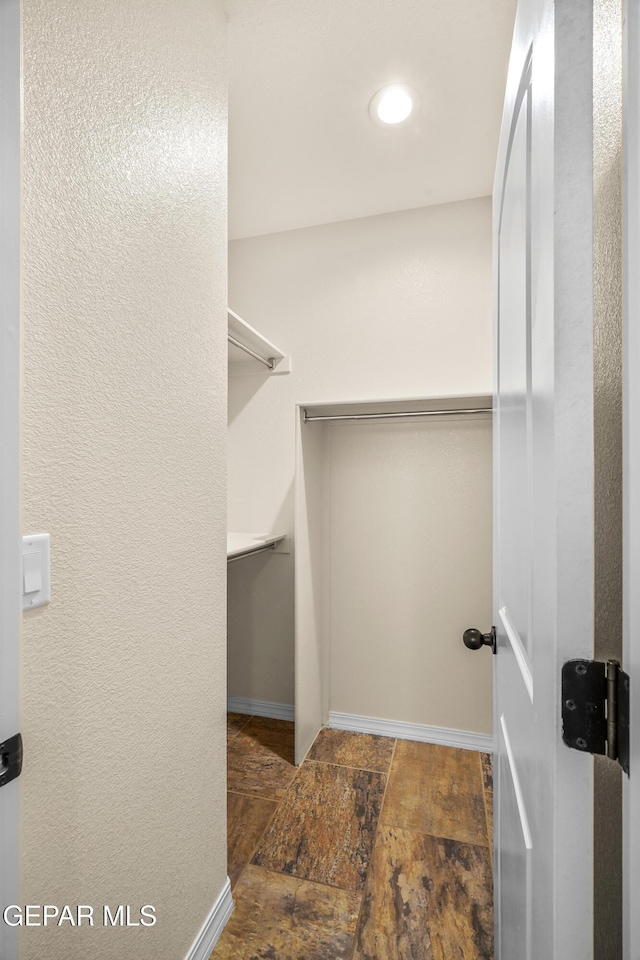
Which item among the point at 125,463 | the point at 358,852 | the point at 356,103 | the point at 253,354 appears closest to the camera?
the point at 125,463

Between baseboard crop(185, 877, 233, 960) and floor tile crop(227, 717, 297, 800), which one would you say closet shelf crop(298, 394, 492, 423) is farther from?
baseboard crop(185, 877, 233, 960)

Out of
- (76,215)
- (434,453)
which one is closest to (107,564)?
(76,215)

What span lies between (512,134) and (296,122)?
1283 millimetres

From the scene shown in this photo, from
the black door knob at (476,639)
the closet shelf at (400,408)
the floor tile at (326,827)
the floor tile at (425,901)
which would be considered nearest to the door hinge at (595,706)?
the black door knob at (476,639)

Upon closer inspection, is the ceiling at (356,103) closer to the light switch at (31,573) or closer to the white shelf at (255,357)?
the white shelf at (255,357)

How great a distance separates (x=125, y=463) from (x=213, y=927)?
1.28m

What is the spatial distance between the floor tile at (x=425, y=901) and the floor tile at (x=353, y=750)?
1.41ft

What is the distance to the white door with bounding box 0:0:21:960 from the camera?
2.25 feet

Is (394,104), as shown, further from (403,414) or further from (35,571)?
(35,571)

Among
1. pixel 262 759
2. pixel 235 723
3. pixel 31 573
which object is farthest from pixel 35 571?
pixel 235 723

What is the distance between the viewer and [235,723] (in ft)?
8.22

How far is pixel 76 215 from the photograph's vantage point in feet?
2.74

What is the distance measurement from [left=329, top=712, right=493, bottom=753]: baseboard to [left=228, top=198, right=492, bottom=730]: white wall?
1.12 ft

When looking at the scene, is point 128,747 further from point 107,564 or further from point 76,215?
point 76,215
